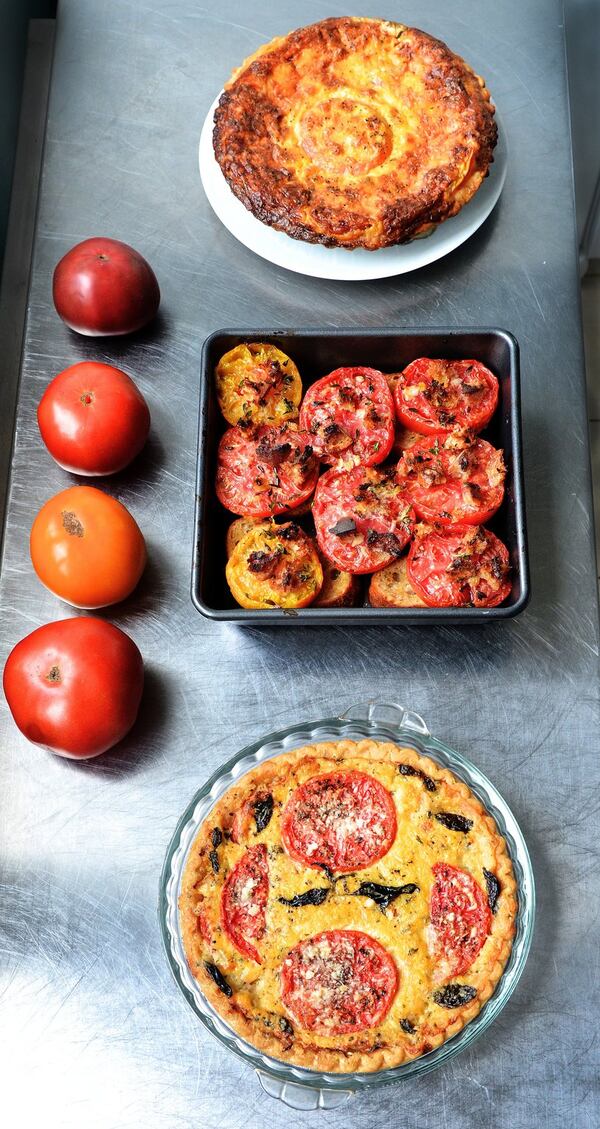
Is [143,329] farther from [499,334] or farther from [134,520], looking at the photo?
[499,334]

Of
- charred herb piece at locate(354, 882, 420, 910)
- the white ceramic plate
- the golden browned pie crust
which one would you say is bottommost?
charred herb piece at locate(354, 882, 420, 910)

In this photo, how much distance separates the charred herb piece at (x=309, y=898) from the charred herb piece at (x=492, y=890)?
26cm

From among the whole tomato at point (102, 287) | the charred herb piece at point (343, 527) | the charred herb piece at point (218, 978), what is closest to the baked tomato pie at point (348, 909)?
the charred herb piece at point (218, 978)

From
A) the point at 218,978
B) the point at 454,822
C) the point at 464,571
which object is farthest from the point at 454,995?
the point at 464,571

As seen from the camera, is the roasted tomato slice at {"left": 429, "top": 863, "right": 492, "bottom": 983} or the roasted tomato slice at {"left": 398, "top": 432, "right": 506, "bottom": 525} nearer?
the roasted tomato slice at {"left": 429, "top": 863, "right": 492, "bottom": 983}

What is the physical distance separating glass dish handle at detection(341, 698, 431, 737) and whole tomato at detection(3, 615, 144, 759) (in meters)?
0.40

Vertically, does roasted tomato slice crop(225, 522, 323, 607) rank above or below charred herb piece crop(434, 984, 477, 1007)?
above

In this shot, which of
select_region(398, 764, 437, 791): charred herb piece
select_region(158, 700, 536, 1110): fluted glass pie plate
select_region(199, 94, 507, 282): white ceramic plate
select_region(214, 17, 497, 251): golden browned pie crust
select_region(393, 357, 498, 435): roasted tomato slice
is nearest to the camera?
select_region(158, 700, 536, 1110): fluted glass pie plate

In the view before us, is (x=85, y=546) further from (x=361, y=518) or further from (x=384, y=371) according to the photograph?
(x=384, y=371)

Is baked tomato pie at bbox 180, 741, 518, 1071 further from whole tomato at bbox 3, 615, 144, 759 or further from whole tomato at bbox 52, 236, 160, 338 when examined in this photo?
whole tomato at bbox 52, 236, 160, 338

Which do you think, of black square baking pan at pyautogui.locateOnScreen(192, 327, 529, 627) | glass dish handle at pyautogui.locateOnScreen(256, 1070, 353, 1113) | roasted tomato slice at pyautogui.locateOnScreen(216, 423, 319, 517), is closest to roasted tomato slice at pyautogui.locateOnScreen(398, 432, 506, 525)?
black square baking pan at pyautogui.locateOnScreen(192, 327, 529, 627)

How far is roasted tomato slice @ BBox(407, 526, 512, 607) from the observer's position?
1.76 m

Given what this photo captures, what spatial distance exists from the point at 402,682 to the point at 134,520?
1.96 feet

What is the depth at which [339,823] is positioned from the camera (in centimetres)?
173
